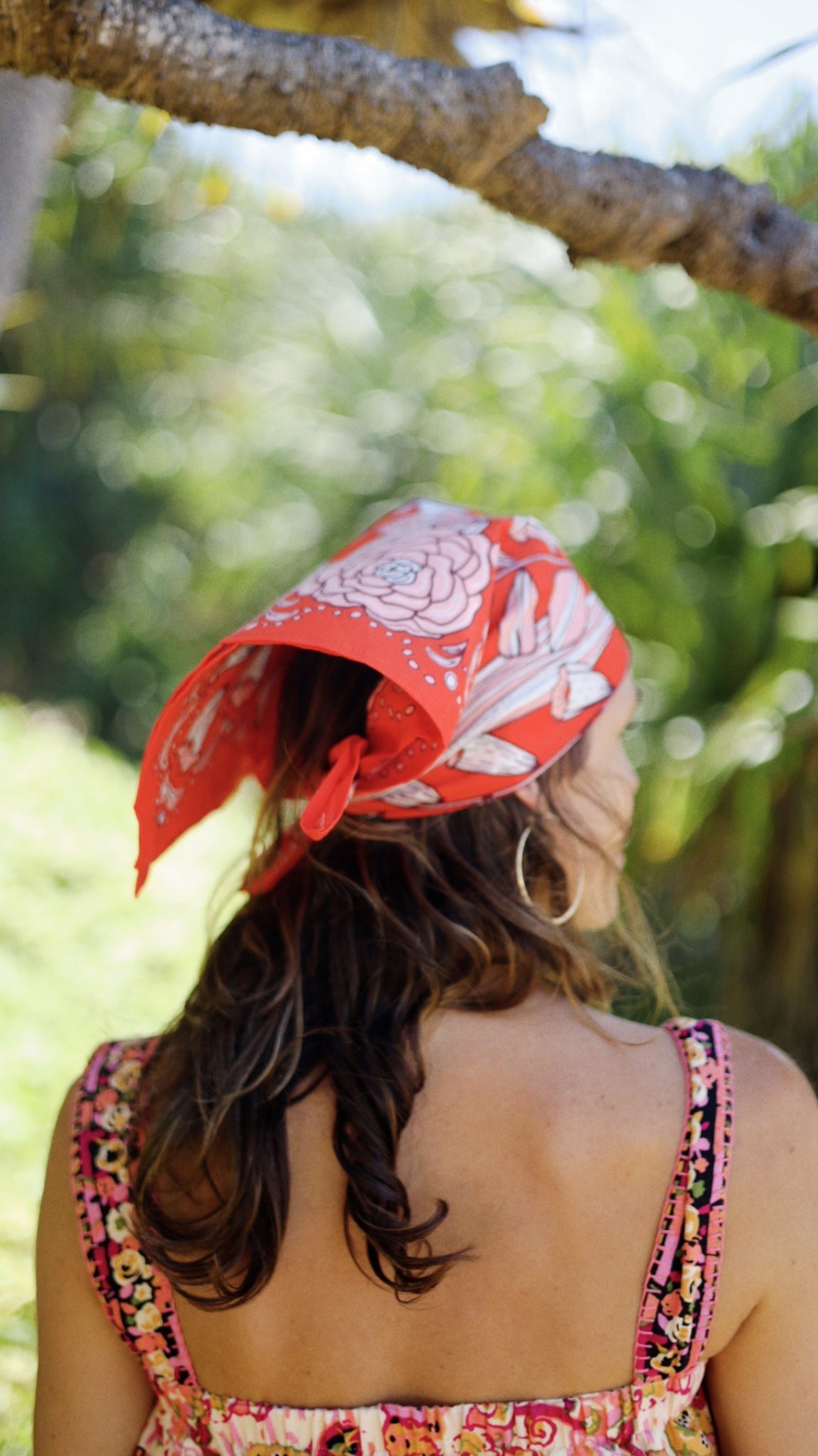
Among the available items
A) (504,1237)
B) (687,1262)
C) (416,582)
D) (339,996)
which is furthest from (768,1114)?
(416,582)

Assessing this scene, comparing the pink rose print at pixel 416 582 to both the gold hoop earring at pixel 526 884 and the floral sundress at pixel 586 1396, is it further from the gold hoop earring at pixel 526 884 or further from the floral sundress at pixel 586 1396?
the floral sundress at pixel 586 1396

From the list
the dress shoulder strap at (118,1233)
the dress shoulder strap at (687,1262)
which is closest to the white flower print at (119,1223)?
the dress shoulder strap at (118,1233)

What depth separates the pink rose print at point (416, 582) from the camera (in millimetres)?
1421

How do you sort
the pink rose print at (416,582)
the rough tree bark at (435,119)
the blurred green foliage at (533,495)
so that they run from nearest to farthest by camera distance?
the rough tree bark at (435,119), the pink rose print at (416,582), the blurred green foliage at (533,495)

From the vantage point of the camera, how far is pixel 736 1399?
1.35m

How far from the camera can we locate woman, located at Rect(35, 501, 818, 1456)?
131 cm

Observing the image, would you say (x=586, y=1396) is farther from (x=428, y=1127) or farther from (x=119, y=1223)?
(x=119, y=1223)

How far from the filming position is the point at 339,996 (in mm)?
1461

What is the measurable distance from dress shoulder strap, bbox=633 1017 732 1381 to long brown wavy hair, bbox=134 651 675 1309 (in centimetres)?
20

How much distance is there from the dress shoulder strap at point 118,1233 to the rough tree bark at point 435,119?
112 cm

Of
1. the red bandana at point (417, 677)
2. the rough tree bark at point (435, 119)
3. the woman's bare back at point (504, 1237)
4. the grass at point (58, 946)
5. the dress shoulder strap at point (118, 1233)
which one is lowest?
the grass at point (58, 946)

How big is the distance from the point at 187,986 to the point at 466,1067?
12.6 feet

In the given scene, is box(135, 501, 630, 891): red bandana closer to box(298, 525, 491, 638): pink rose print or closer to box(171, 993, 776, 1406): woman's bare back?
box(298, 525, 491, 638): pink rose print

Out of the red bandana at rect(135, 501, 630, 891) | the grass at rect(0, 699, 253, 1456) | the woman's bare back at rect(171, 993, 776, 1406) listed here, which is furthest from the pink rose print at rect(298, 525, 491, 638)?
the grass at rect(0, 699, 253, 1456)
